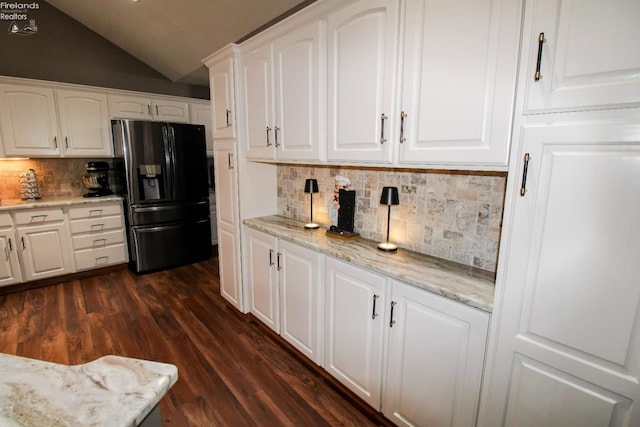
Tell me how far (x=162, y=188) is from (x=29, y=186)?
146 cm

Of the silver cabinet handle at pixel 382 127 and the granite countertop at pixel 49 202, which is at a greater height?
the silver cabinet handle at pixel 382 127

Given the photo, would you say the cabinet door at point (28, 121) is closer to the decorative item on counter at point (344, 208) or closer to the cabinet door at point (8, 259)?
the cabinet door at point (8, 259)

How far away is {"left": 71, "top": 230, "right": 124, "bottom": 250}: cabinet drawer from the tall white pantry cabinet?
4305mm

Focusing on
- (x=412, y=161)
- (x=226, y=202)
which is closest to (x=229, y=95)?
(x=226, y=202)

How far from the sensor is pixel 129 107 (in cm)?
396

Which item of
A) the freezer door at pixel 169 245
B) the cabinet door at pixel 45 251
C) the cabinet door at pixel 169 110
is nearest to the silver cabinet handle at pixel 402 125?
the freezer door at pixel 169 245

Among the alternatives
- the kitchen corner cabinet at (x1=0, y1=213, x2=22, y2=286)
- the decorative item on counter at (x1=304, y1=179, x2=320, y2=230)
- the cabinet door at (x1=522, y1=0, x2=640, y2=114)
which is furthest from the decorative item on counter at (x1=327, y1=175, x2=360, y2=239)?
the kitchen corner cabinet at (x1=0, y1=213, x2=22, y2=286)

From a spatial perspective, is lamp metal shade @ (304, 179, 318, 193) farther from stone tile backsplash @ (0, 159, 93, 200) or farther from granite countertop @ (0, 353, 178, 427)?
stone tile backsplash @ (0, 159, 93, 200)

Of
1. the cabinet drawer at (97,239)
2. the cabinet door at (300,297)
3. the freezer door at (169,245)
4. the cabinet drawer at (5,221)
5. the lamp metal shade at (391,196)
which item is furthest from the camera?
Answer: the freezer door at (169,245)

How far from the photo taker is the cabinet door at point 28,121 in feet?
10.7

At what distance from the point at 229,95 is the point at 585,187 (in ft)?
7.98

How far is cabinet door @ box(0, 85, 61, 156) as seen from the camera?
3.26 metres

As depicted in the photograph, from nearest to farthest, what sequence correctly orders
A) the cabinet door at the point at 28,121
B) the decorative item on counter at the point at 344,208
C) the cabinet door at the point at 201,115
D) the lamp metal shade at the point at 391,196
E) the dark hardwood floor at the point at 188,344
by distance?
1. the lamp metal shade at the point at 391,196
2. the dark hardwood floor at the point at 188,344
3. the decorative item on counter at the point at 344,208
4. the cabinet door at the point at 28,121
5. the cabinet door at the point at 201,115

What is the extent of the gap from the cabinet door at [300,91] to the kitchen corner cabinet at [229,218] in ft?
2.20
